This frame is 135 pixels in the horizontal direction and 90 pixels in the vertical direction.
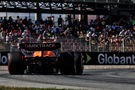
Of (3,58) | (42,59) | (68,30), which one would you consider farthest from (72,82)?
(68,30)

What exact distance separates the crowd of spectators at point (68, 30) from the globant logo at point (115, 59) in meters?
1.05

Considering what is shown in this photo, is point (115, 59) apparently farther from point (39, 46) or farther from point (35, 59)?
point (35, 59)

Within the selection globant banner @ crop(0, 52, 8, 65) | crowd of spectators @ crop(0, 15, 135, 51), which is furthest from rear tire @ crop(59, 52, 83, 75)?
globant banner @ crop(0, 52, 8, 65)

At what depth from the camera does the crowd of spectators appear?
26828mm

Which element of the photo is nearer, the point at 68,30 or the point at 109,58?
the point at 109,58

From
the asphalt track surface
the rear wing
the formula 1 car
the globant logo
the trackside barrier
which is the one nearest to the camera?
the asphalt track surface

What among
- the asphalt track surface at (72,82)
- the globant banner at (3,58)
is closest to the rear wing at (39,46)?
the asphalt track surface at (72,82)

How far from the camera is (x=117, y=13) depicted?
118 feet

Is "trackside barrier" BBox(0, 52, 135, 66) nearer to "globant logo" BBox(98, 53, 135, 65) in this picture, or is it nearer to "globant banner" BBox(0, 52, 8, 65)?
"globant logo" BBox(98, 53, 135, 65)

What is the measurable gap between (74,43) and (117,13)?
1231 centimetres

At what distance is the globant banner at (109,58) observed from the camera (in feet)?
87.8

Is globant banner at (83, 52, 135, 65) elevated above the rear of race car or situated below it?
below

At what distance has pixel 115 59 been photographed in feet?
89.7

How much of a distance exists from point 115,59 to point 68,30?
493 centimetres
